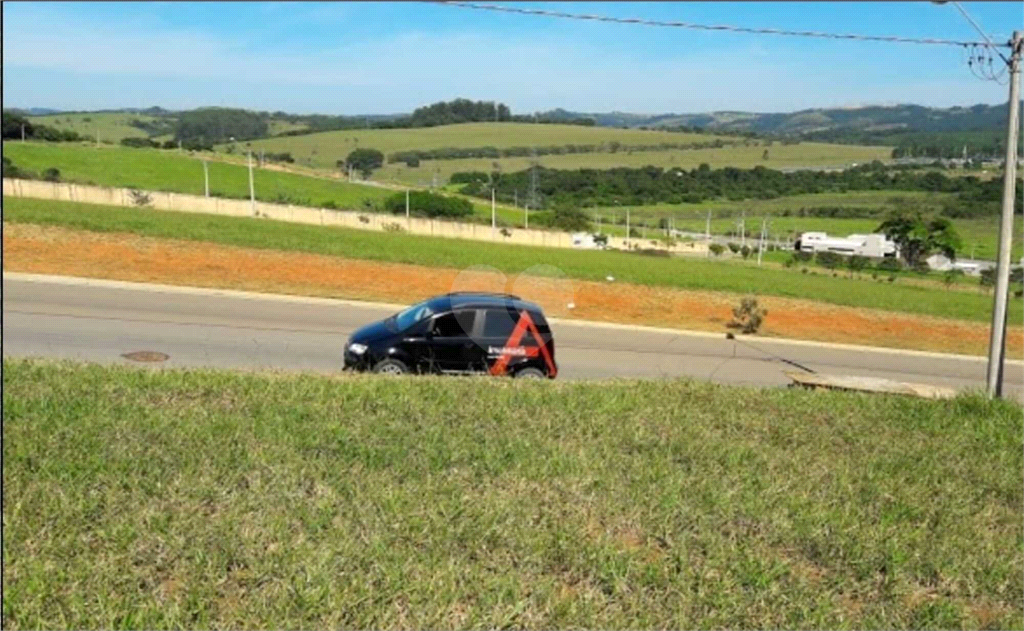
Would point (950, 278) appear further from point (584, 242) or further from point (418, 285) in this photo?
point (418, 285)

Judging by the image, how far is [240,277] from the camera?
26.5m

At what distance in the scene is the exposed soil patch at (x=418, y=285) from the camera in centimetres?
2569

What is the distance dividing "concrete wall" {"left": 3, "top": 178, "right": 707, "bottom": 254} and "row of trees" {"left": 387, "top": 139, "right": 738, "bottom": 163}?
10.8 m

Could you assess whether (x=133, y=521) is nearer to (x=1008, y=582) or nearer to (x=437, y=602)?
(x=437, y=602)

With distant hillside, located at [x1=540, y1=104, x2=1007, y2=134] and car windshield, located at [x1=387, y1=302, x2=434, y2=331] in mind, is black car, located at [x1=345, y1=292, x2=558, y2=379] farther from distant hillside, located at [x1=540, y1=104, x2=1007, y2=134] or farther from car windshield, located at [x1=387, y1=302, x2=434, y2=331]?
distant hillside, located at [x1=540, y1=104, x2=1007, y2=134]

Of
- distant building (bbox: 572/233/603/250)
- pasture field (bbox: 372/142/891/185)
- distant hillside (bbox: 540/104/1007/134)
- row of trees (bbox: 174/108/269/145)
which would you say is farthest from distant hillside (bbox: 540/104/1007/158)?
row of trees (bbox: 174/108/269/145)

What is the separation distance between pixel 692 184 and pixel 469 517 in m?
97.9

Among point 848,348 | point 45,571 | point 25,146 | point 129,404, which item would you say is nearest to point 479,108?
point 848,348

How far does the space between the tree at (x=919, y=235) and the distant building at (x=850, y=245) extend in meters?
1.06

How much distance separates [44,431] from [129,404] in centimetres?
101

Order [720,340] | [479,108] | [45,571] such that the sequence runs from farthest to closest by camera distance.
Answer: [479,108] → [720,340] → [45,571]

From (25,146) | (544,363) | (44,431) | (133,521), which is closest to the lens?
(133,521)

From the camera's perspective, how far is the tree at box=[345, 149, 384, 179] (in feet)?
219

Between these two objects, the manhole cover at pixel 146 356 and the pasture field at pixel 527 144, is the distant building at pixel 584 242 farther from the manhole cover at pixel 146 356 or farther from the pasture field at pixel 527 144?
the manhole cover at pixel 146 356
